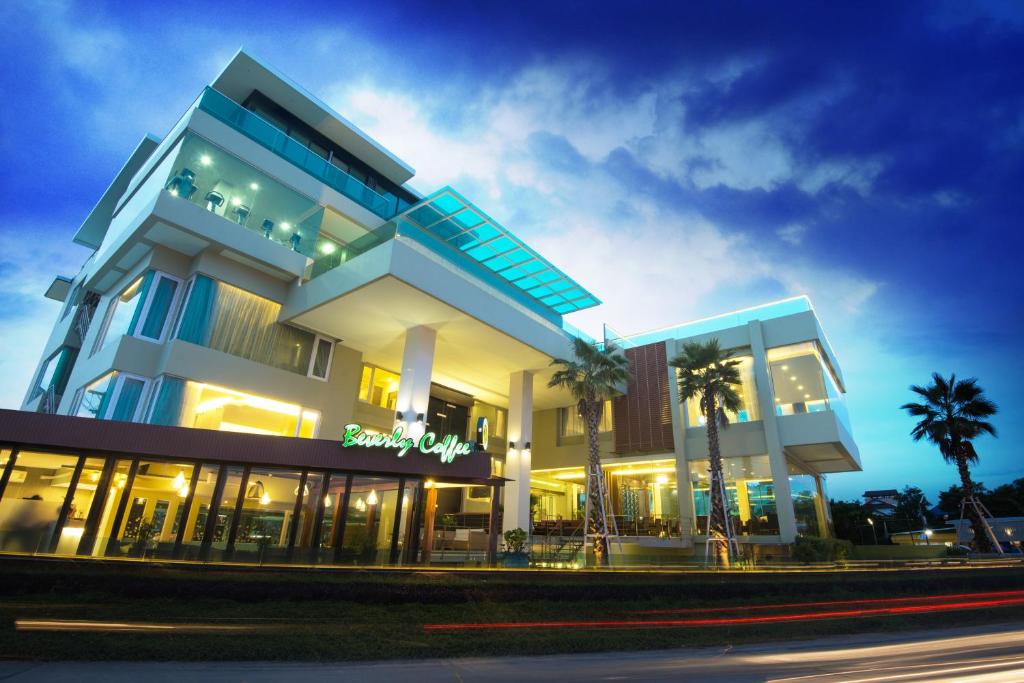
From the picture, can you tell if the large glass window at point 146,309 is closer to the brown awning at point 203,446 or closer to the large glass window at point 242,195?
the large glass window at point 242,195

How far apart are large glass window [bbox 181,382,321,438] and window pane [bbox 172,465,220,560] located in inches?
180

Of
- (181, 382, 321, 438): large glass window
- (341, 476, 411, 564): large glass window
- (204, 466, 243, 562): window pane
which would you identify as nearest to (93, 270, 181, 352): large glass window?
(181, 382, 321, 438): large glass window

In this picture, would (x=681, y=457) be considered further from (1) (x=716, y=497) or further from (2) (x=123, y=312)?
(2) (x=123, y=312)

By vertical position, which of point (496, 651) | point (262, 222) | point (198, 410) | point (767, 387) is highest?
point (262, 222)

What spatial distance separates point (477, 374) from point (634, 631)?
18145mm

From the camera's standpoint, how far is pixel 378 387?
25594 mm

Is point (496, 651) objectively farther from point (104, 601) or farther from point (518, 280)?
point (518, 280)

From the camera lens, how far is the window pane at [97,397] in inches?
676

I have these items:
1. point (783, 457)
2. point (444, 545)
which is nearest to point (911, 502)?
point (783, 457)

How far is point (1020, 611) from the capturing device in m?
13.1

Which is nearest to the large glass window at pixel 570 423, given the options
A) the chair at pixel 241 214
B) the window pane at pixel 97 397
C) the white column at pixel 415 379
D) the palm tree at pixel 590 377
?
the palm tree at pixel 590 377

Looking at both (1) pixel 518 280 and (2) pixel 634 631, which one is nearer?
(2) pixel 634 631

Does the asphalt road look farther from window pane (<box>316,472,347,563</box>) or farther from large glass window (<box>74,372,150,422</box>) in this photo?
large glass window (<box>74,372,150,422</box>)

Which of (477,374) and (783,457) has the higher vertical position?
(477,374)
